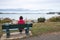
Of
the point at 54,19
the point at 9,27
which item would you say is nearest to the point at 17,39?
the point at 9,27

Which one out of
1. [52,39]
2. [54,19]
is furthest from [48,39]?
[54,19]

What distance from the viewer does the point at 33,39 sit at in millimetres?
11344

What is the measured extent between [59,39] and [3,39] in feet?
10.0

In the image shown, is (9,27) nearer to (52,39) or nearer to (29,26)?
(29,26)

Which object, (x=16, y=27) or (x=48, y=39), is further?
(x=16, y=27)

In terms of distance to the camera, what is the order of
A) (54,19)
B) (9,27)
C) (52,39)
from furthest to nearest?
(54,19) < (9,27) < (52,39)

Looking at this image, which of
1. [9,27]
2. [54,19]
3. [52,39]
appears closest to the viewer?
[52,39]

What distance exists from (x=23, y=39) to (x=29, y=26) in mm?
1521

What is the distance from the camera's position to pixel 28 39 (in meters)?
11.4

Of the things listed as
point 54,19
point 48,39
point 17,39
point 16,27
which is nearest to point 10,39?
point 17,39

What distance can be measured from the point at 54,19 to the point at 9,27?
1743 centimetres

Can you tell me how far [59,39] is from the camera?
1125 centimetres

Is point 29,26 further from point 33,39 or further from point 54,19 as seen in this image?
point 54,19

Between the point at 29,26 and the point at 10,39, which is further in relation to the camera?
the point at 29,26
